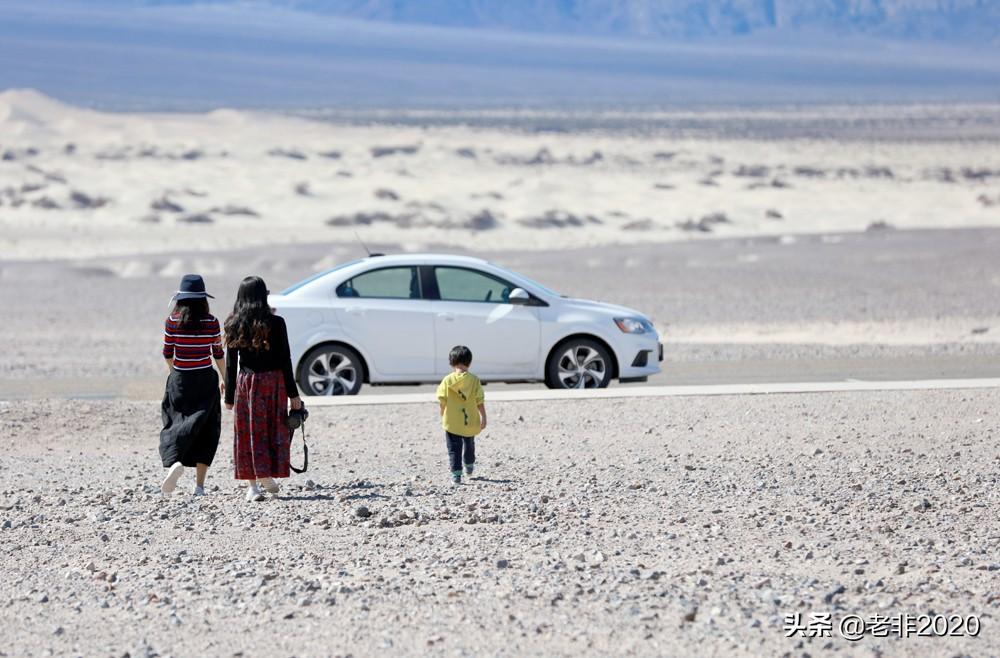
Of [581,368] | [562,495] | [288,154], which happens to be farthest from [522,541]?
[288,154]

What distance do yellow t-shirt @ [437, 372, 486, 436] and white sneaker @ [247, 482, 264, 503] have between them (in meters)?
1.29

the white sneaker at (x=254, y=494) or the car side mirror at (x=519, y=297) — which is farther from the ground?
the car side mirror at (x=519, y=297)

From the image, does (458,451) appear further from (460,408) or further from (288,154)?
(288,154)

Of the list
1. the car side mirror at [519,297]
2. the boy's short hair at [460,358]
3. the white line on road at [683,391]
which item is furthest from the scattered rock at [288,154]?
the boy's short hair at [460,358]

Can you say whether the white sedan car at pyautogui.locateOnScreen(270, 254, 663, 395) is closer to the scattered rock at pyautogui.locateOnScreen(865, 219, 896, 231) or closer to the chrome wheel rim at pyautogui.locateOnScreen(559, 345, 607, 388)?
the chrome wheel rim at pyautogui.locateOnScreen(559, 345, 607, 388)

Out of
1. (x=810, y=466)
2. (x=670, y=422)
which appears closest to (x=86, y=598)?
(x=810, y=466)

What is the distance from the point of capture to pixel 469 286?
50.0 feet

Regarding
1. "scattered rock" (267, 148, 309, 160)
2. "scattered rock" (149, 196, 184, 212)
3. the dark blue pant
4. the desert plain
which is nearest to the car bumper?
the desert plain

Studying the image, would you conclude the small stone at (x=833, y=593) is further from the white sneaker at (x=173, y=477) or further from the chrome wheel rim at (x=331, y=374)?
the chrome wheel rim at (x=331, y=374)

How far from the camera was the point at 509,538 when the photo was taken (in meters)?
9.00

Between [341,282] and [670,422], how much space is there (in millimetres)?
3560

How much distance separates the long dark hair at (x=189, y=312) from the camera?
9891 mm

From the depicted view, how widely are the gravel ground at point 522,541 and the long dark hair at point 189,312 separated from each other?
3.74ft

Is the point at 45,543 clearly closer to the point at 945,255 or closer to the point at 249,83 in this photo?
the point at 945,255
